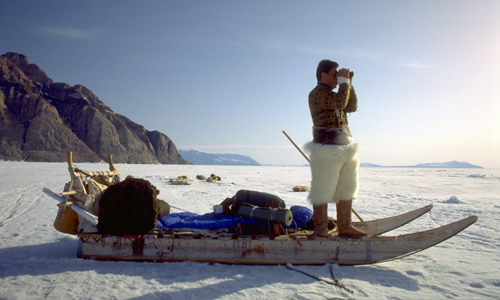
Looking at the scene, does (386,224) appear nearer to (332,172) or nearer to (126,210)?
(332,172)

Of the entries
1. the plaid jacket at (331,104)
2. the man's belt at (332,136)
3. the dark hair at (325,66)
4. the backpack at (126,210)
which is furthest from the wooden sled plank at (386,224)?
the backpack at (126,210)

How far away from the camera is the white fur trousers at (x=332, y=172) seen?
2838 millimetres

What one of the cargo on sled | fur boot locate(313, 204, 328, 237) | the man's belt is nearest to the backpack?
the cargo on sled

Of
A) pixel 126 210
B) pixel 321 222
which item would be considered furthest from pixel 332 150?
pixel 126 210

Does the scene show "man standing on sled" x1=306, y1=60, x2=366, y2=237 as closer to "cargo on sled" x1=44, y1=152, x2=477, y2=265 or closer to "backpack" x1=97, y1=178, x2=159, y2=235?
"cargo on sled" x1=44, y1=152, x2=477, y2=265

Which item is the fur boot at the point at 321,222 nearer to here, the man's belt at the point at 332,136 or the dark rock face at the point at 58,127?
the man's belt at the point at 332,136

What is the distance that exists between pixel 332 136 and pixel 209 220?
1915mm

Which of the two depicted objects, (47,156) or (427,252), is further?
(47,156)

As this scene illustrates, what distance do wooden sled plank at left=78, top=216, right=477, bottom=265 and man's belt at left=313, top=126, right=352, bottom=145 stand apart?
103 centimetres

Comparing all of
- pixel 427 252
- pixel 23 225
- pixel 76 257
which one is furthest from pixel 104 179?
pixel 427 252

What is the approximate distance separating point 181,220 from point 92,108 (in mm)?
93487

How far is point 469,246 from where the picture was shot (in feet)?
11.8

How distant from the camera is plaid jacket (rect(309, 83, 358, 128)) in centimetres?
280

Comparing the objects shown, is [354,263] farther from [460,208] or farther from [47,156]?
[47,156]
